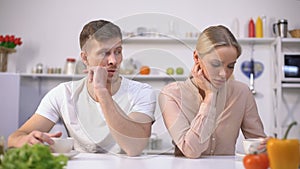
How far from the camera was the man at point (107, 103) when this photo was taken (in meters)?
1.23

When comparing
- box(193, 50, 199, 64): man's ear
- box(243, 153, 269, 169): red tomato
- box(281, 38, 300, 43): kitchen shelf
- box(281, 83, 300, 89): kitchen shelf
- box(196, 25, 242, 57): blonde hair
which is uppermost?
→ box(281, 38, 300, 43): kitchen shelf

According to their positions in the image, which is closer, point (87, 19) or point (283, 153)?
point (283, 153)

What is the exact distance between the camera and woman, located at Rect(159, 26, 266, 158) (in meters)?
1.27

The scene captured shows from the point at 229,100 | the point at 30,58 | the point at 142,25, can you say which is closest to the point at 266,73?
the point at 229,100

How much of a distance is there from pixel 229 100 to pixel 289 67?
1.63m

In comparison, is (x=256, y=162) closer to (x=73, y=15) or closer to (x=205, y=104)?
(x=205, y=104)

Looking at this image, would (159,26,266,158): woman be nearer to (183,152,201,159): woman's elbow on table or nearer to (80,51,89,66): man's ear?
(183,152,201,159): woman's elbow on table

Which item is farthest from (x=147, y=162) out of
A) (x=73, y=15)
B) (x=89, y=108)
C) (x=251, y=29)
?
(x=73, y=15)

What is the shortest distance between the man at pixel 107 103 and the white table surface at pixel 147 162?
0.20 ft

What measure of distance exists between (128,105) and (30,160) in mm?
706

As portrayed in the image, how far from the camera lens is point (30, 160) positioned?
0.61m

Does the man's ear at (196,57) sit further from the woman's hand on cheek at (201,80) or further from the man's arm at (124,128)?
the man's arm at (124,128)

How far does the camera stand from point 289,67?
2953 millimetres

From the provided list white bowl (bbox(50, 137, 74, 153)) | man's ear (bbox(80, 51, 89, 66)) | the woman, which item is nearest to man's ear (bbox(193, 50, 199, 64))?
the woman
